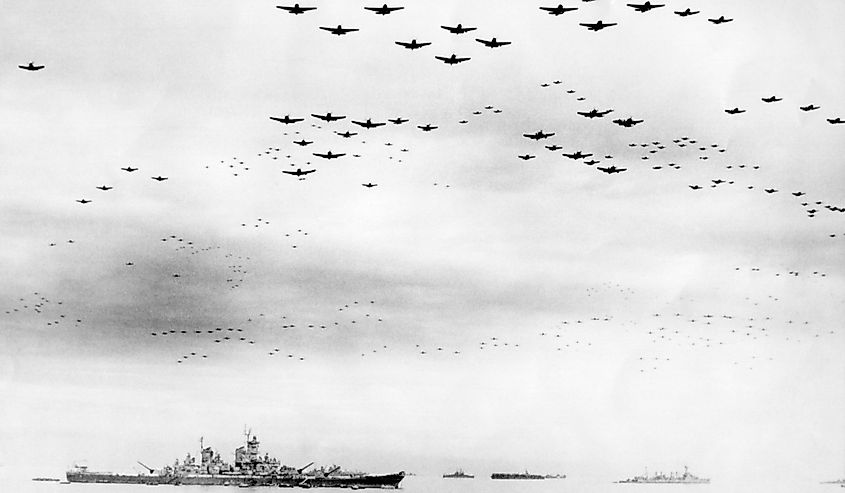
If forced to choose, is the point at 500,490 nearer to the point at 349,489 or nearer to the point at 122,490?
the point at 349,489

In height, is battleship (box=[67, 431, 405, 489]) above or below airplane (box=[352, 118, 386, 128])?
below

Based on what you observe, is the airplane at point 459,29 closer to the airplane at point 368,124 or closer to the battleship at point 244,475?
the airplane at point 368,124

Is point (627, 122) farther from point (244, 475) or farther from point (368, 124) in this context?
point (244, 475)

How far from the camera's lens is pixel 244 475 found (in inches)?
3167

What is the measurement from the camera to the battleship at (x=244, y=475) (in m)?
81.0

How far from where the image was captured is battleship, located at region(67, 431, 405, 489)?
8100cm

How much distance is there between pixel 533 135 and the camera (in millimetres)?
36250

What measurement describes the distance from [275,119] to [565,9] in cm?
1097

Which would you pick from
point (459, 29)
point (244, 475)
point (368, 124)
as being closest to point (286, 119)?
point (368, 124)

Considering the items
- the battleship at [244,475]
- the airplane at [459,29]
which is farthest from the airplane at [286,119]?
the battleship at [244,475]

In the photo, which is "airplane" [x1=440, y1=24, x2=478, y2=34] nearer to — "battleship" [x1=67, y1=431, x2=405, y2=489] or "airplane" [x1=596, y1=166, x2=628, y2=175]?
"airplane" [x1=596, y1=166, x2=628, y2=175]

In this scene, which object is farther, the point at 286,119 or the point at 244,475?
the point at 244,475

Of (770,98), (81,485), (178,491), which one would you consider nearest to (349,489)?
(178,491)

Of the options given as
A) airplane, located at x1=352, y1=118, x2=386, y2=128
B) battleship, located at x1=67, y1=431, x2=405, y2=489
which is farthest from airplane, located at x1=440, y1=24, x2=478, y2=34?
battleship, located at x1=67, y1=431, x2=405, y2=489
